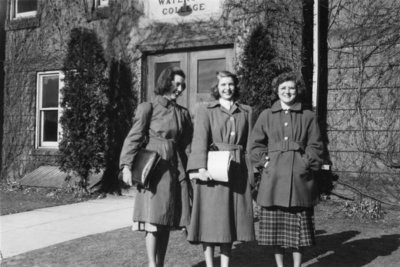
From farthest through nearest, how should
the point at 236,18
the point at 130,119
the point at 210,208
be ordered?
the point at 130,119 < the point at 236,18 < the point at 210,208

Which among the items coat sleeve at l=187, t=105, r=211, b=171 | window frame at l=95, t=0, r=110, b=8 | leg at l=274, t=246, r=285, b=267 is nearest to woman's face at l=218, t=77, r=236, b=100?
coat sleeve at l=187, t=105, r=211, b=171

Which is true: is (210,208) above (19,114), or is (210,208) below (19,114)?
below

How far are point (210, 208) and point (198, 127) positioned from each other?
701 mm

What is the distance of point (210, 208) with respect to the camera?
418cm

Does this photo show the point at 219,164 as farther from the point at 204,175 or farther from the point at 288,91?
the point at 288,91

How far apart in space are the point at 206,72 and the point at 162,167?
531cm

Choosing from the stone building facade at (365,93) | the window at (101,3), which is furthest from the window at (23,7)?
the stone building facade at (365,93)

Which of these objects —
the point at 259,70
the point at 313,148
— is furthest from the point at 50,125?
the point at 313,148

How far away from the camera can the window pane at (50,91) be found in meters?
11.4

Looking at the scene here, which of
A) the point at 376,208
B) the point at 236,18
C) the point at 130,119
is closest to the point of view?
the point at 376,208

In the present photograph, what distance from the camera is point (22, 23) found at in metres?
11.8

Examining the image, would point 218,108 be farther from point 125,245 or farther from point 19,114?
point 19,114

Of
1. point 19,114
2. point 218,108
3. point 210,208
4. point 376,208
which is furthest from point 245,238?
point 19,114

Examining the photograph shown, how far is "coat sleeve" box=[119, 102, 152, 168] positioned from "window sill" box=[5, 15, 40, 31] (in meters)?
8.30
